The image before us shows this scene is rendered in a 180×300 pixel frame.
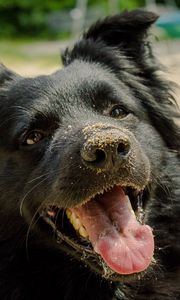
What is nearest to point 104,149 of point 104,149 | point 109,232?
point 104,149

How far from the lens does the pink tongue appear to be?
10.8 ft

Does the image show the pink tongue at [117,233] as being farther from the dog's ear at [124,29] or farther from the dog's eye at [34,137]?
the dog's ear at [124,29]

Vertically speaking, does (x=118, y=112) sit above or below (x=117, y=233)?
above

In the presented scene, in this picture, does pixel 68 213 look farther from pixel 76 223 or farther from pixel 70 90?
pixel 70 90

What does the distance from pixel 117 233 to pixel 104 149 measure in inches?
21.3

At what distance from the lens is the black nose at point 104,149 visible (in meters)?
3.14

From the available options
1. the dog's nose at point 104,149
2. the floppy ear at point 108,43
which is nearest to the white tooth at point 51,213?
the dog's nose at point 104,149

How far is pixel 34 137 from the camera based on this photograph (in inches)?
149

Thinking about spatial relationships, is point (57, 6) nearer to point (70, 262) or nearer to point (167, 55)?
point (167, 55)

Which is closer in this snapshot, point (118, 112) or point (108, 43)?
point (118, 112)

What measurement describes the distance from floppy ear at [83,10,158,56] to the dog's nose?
1283 millimetres

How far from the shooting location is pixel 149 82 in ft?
14.6

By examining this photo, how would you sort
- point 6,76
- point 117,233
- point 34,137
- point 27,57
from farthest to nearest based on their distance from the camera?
point 27,57
point 6,76
point 34,137
point 117,233

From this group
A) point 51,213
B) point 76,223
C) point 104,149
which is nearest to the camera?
point 104,149
